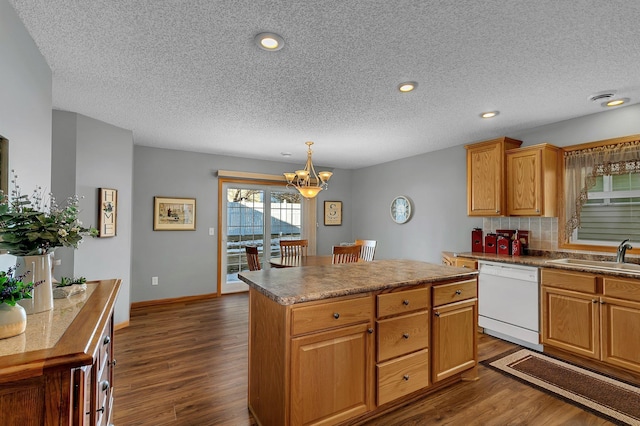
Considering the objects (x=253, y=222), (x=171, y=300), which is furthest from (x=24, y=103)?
(x=253, y=222)

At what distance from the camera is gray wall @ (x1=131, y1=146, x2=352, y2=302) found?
4.60 metres

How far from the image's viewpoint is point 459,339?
7.89 ft

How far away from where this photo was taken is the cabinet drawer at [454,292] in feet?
7.45

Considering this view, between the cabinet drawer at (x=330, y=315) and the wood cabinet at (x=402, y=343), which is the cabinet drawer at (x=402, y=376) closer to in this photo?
the wood cabinet at (x=402, y=343)

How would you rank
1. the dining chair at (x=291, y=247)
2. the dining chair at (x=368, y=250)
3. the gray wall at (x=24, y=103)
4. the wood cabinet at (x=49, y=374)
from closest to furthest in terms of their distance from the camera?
the wood cabinet at (x=49, y=374) < the gray wall at (x=24, y=103) < the dining chair at (x=291, y=247) < the dining chair at (x=368, y=250)

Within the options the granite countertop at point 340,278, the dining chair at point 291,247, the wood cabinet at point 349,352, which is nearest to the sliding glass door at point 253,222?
the dining chair at point 291,247

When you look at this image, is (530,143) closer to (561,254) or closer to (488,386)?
(561,254)

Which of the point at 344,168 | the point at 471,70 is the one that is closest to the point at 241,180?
the point at 344,168

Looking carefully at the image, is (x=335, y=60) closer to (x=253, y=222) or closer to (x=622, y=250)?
(x=622, y=250)

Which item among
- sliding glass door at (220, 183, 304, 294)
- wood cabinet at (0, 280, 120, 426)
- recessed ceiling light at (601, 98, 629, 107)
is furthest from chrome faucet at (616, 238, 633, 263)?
sliding glass door at (220, 183, 304, 294)

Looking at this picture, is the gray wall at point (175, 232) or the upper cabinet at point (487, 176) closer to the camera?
the upper cabinet at point (487, 176)

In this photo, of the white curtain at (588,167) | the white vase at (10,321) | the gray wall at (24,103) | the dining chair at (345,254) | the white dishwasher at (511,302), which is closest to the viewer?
the white vase at (10,321)

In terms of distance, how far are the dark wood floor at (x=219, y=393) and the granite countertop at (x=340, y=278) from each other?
89 centimetres

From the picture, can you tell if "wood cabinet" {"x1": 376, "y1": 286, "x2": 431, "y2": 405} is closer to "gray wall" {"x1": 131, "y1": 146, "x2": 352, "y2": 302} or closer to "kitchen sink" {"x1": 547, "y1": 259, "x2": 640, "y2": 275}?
"kitchen sink" {"x1": 547, "y1": 259, "x2": 640, "y2": 275}
